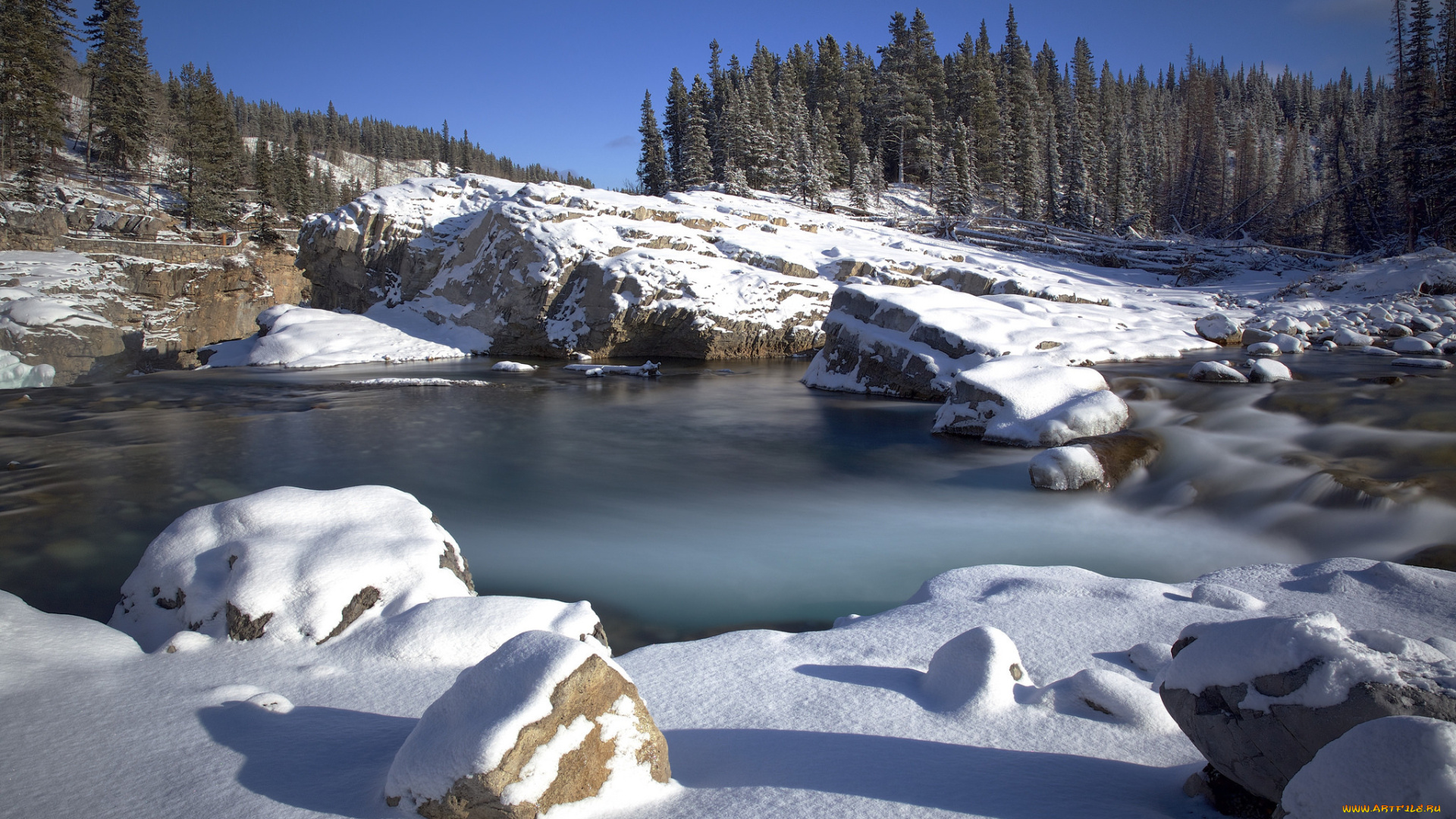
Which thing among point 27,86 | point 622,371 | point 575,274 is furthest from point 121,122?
point 622,371

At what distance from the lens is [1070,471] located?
7625 mm

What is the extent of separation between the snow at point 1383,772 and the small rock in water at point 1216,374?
A: 12.4 m

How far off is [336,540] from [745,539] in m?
3.52

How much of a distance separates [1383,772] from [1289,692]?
0.44 m

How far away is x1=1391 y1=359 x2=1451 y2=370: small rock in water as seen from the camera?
12.8 meters

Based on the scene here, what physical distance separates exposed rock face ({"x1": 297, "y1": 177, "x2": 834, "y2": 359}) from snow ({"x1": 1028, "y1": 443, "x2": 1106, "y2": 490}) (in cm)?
1601

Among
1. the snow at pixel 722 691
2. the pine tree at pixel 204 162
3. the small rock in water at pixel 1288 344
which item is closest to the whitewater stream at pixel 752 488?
the snow at pixel 722 691

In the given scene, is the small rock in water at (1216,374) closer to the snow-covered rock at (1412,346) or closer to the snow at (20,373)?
the snow-covered rock at (1412,346)

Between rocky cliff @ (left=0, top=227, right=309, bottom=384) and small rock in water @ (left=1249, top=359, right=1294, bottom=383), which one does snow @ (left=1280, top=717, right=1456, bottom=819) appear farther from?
rocky cliff @ (left=0, top=227, right=309, bottom=384)

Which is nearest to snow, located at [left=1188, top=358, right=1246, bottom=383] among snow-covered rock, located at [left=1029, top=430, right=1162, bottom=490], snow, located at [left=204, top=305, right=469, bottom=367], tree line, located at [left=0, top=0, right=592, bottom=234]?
snow-covered rock, located at [left=1029, top=430, right=1162, bottom=490]

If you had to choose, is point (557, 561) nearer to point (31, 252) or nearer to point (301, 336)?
point (301, 336)

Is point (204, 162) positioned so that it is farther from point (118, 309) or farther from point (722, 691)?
point (722, 691)

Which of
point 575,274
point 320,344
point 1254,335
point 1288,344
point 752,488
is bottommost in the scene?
point 752,488

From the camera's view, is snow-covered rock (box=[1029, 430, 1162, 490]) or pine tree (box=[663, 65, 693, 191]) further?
pine tree (box=[663, 65, 693, 191])
